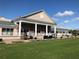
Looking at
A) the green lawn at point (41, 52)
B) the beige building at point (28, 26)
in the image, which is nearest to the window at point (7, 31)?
the beige building at point (28, 26)

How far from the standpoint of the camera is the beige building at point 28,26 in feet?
117

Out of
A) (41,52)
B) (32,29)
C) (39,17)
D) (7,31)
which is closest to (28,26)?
(32,29)

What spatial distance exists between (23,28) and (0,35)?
23.4 ft

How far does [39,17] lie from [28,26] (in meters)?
3.88

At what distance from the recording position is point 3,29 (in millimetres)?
35531

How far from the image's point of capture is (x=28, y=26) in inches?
1603

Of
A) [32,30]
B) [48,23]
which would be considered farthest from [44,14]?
[32,30]

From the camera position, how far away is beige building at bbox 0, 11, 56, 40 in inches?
1400

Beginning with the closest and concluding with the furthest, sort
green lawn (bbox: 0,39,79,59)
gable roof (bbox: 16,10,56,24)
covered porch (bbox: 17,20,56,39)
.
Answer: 1. green lawn (bbox: 0,39,79,59)
2. covered porch (bbox: 17,20,56,39)
3. gable roof (bbox: 16,10,56,24)

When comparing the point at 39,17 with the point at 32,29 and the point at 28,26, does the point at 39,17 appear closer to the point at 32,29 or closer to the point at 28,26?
the point at 32,29

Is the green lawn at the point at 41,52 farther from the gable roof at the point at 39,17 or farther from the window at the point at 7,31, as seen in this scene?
the gable roof at the point at 39,17

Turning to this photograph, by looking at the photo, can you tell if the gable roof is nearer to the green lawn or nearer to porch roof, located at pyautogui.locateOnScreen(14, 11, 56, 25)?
porch roof, located at pyautogui.locateOnScreen(14, 11, 56, 25)

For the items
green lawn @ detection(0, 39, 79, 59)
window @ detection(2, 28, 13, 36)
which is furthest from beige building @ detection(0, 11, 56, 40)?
green lawn @ detection(0, 39, 79, 59)

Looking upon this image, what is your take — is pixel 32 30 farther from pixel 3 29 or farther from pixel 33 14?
pixel 3 29
